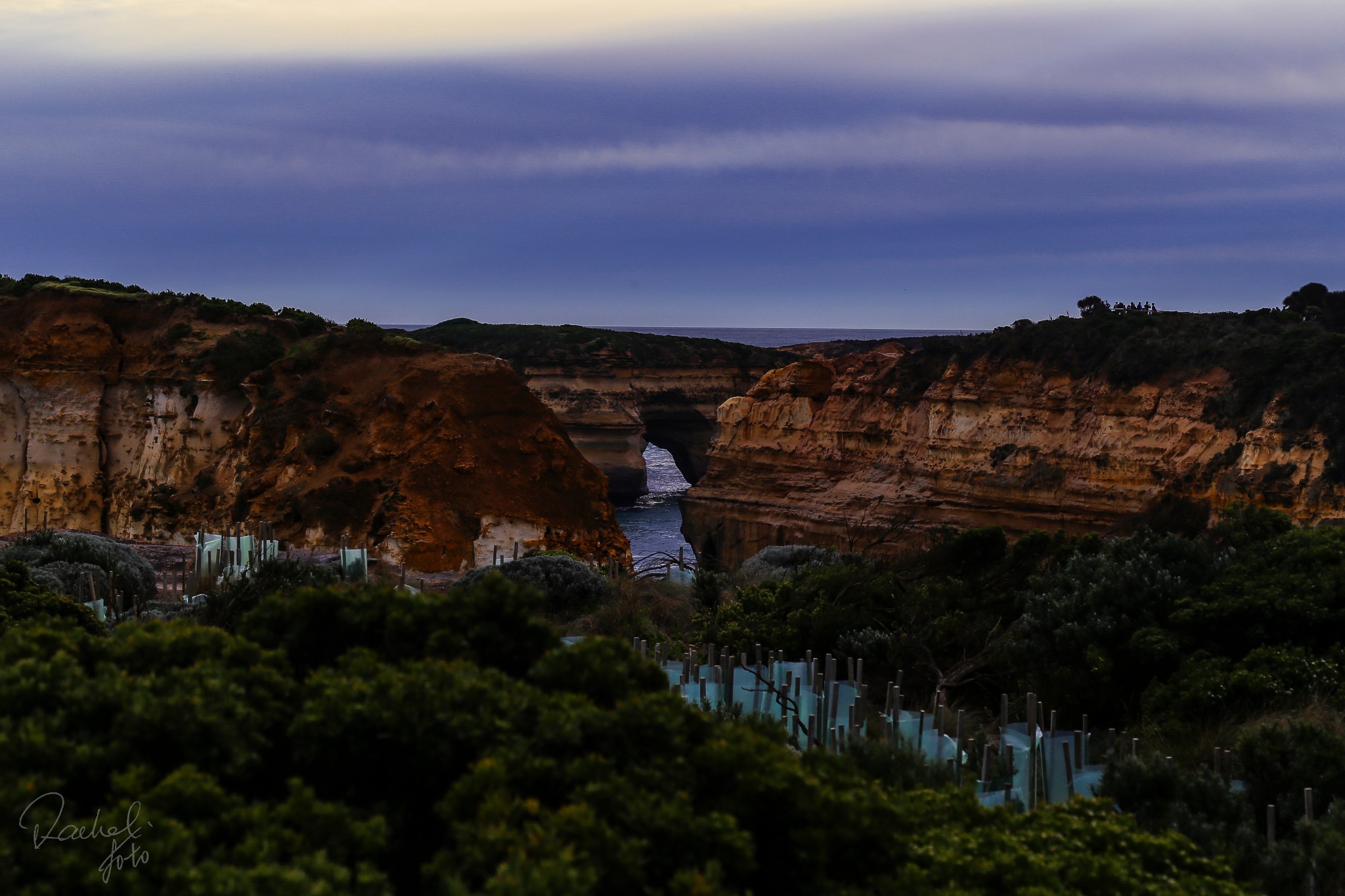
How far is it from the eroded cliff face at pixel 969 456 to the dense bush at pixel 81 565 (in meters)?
19.7

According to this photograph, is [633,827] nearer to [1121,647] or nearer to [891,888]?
[891,888]

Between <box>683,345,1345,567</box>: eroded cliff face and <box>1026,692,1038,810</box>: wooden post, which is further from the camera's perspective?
<box>683,345,1345,567</box>: eroded cliff face

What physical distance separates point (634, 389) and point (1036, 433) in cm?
4422

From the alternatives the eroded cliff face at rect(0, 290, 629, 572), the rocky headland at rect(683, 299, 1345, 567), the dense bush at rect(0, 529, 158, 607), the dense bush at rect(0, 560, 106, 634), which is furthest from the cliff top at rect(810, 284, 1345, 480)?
the dense bush at rect(0, 560, 106, 634)

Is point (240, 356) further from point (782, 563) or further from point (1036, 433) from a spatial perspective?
point (1036, 433)

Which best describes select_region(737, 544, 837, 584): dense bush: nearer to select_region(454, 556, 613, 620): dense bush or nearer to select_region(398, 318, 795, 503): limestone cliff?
select_region(454, 556, 613, 620): dense bush

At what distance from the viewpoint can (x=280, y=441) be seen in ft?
93.5

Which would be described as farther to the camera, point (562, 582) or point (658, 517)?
point (658, 517)

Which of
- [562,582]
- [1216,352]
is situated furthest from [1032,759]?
[1216,352]

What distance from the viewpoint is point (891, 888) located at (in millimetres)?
4508

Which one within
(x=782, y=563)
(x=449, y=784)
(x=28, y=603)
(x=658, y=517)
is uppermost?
(x=449, y=784)

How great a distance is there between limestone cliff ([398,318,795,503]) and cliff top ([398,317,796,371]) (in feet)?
0.30

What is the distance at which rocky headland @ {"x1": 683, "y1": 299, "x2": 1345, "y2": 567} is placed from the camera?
36.2 meters

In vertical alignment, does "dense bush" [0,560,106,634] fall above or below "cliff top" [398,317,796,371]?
below
